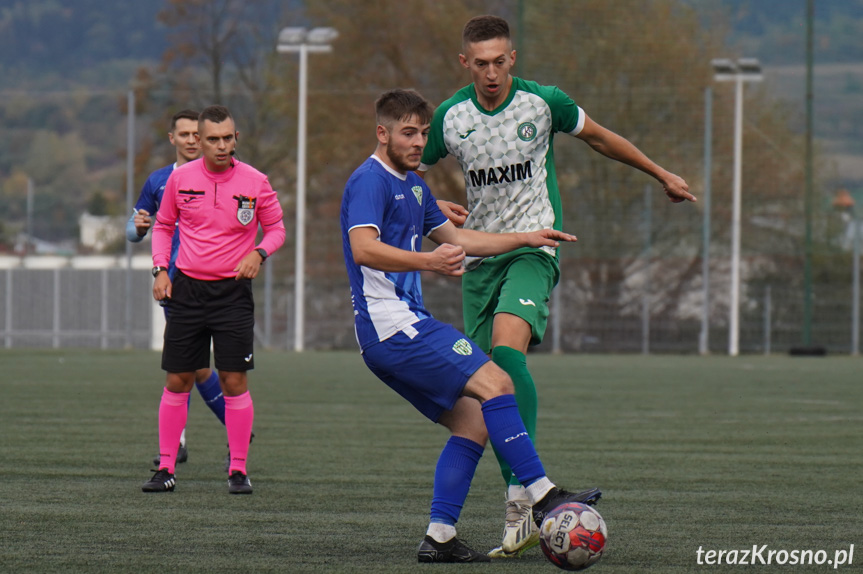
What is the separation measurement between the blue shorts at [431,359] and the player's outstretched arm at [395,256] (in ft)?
0.71

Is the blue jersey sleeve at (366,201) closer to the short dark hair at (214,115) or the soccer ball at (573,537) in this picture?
the soccer ball at (573,537)

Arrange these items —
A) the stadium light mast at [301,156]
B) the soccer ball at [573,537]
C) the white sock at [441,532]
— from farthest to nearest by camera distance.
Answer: the stadium light mast at [301,156]
the white sock at [441,532]
the soccer ball at [573,537]

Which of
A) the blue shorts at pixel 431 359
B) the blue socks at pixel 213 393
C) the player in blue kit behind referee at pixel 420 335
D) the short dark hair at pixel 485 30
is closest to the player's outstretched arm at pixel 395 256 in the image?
the player in blue kit behind referee at pixel 420 335

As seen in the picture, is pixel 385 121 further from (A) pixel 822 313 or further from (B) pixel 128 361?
(A) pixel 822 313

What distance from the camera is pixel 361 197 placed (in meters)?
4.27

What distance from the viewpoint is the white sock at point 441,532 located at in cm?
423

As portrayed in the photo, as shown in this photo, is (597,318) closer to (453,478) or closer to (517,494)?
(517,494)

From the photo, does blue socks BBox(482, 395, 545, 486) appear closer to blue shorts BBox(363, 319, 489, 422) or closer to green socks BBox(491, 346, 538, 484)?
blue shorts BBox(363, 319, 489, 422)

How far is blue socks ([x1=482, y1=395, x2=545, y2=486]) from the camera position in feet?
13.7

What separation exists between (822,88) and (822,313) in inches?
181

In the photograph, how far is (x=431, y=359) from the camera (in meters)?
4.25

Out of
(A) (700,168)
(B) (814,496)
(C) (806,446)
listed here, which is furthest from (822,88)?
(B) (814,496)

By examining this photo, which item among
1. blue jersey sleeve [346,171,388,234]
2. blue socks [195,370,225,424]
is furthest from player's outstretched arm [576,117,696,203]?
blue socks [195,370,225,424]

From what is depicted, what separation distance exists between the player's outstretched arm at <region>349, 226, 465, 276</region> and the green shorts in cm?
70
